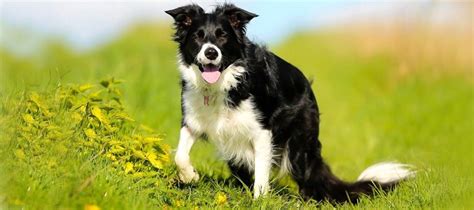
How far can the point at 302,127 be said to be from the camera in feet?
23.8

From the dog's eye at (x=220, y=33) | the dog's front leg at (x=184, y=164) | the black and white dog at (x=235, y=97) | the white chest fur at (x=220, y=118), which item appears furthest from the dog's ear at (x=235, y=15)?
the dog's front leg at (x=184, y=164)

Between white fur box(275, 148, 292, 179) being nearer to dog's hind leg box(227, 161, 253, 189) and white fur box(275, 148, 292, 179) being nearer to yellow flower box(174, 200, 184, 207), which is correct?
dog's hind leg box(227, 161, 253, 189)

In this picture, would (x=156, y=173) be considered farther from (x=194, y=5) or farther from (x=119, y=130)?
(x=194, y=5)

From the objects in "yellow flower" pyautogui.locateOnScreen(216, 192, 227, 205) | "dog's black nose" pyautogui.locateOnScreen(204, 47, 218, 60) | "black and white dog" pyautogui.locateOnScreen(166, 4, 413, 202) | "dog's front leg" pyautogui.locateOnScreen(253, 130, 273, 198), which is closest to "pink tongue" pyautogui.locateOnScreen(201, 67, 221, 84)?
"black and white dog" pyautogui.locateOnScreen(166, 4, 413, 202)

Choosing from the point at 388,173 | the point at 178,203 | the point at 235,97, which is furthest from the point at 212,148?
the point at 178,203

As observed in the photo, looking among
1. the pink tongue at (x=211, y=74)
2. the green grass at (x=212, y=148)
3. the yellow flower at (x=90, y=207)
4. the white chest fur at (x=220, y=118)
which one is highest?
the pink tongue at (x=211, y=74)

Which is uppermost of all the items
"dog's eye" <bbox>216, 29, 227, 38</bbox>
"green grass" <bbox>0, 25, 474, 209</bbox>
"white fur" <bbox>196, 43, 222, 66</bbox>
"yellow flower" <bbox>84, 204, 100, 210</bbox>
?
"dog's eye" <bbox>216, 29, 227, 38</bbox>

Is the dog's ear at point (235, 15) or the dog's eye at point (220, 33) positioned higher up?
the dog's ear at point (235, 15)

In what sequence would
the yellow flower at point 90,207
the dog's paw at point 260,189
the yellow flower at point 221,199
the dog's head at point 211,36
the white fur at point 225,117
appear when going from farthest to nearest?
the white fur at point 225,117
the dog's paw at point 260,189
the dog's head at point 211,36
the yellow flower at point 221,199
the yellow flower at point 90,207

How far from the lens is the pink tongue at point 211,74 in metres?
6.46

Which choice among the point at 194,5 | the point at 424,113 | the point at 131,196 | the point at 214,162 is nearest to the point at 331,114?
the point at 424,113

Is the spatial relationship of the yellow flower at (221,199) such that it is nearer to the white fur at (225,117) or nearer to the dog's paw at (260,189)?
the dog's paw at (260,189)

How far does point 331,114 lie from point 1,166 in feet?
29.4

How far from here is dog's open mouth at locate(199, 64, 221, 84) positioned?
6.46 m
